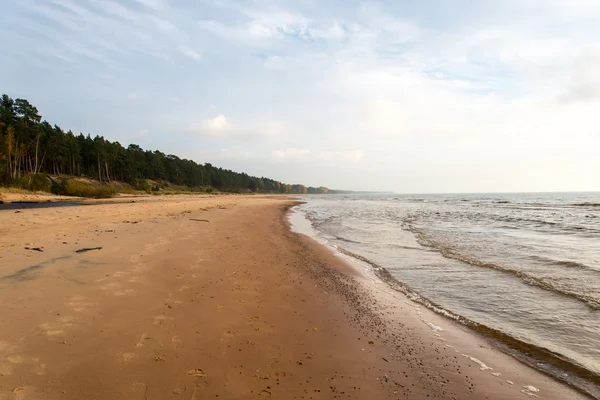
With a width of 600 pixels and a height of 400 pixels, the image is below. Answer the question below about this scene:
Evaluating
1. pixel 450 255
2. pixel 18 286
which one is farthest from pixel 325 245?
pixel 18 286

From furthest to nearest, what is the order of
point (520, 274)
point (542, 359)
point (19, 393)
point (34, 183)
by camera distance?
point (34, 183) → point (520, 274) → point (542, 359) → point (19, 393)

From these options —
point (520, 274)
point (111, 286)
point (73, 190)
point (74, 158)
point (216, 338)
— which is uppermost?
point (74, 158)

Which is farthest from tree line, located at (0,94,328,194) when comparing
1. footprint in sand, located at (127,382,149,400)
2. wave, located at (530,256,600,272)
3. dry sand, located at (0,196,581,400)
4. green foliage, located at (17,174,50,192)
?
wave, located at (530,256,600,272)

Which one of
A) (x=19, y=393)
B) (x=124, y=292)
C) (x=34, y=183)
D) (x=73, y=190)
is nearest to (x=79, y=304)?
(x=124, y=292)

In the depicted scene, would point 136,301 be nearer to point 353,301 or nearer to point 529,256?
point 353,301

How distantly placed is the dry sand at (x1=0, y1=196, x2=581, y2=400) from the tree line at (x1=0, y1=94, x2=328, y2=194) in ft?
140

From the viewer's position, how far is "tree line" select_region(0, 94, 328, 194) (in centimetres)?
4650

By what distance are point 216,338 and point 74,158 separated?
77728 millimetres

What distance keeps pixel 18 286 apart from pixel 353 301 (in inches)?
252

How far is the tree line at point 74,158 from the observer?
4650cm

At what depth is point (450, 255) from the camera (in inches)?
475

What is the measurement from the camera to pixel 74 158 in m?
65.6

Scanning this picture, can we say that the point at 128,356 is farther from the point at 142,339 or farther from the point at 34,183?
the point at 34,183

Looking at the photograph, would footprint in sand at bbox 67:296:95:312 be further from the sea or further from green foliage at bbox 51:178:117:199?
green foliage at bbox 51:178:117:199
